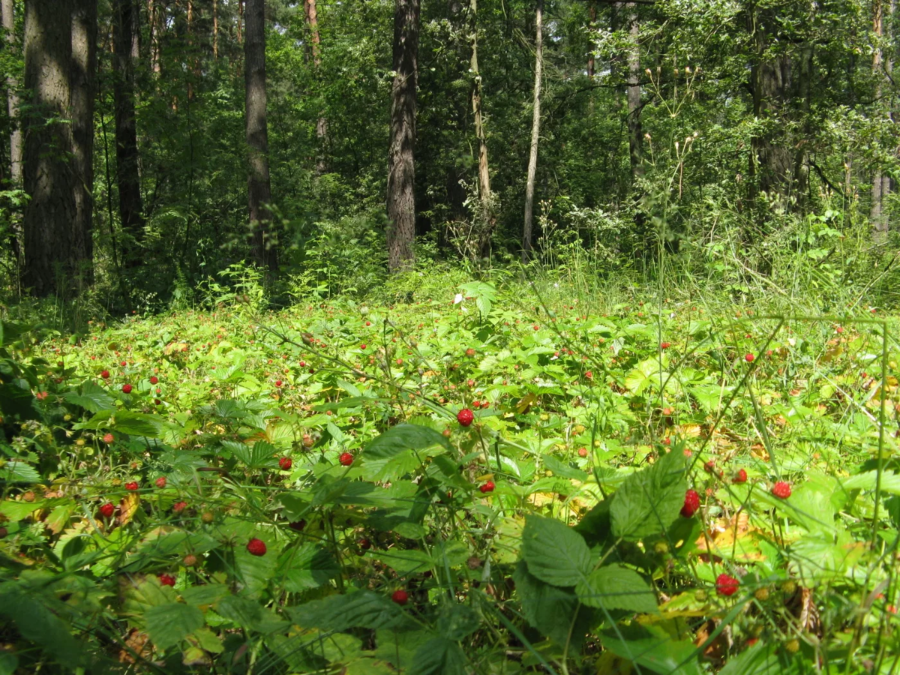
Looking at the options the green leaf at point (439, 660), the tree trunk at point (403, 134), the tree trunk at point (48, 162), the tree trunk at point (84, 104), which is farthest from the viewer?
the tree trunk at point (403, 134)

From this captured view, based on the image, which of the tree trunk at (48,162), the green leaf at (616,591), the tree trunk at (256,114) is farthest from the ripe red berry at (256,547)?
the tree trunk at (256,114)

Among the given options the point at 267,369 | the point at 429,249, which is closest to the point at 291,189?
the point at 429,249

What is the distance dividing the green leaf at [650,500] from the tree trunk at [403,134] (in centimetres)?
818

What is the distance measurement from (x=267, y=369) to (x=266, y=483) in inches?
64.1

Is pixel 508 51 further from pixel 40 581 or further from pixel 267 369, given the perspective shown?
pixel 40 581

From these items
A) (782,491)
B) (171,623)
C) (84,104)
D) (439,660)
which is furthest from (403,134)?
(439,660)

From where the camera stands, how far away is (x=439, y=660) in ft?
2.56

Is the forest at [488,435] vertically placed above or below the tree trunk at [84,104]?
below

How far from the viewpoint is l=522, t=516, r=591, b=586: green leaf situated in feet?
2.89

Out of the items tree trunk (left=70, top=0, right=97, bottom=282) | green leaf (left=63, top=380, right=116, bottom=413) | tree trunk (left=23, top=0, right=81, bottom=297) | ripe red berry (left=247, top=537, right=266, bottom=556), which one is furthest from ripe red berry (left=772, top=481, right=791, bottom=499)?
tree trunk (left=70, top=0, right=97, bottom=282)

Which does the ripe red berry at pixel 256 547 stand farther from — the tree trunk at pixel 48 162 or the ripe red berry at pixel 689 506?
the tree trunk at pixel 48 162

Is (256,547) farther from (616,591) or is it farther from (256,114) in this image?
(256,114)

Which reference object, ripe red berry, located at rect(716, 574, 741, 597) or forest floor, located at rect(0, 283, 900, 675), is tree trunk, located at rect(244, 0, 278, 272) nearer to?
forest floor, located at rect(0, 283, 900, 675)

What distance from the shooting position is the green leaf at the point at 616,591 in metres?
0.81
